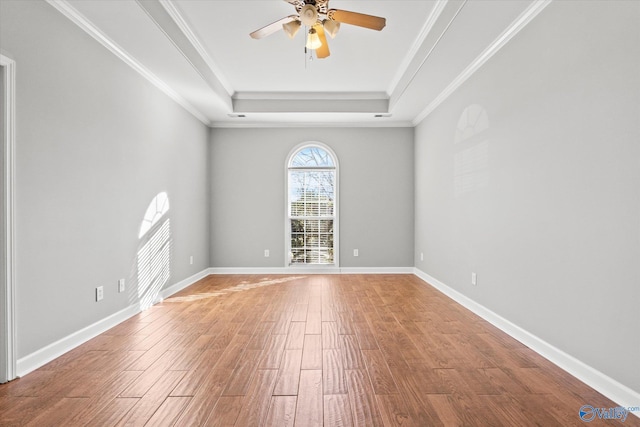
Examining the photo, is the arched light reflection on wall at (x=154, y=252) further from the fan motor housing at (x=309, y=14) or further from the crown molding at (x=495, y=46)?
the crown molding at (x=495, y=46)

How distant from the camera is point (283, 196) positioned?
6.61 meters

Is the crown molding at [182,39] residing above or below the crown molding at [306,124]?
above

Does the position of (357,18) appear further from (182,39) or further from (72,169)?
(72,169)

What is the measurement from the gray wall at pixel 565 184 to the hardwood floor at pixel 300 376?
0.35 m

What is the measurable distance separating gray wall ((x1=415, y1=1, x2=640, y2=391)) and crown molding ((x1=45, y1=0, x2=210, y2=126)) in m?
3.55

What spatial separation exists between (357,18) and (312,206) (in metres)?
4.06

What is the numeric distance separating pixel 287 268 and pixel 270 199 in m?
1.25

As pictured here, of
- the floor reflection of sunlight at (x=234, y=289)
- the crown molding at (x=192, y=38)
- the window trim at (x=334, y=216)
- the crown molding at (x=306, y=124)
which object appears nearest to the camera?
the crown molding at (x=192, y=38)

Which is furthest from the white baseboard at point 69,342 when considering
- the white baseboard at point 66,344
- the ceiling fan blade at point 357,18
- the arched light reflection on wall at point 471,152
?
the arched light reflection on wall at point 471,152

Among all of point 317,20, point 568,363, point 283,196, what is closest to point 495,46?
point 317,20

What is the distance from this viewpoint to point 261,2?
329cm

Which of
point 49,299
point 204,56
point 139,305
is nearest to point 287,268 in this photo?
point 139,305

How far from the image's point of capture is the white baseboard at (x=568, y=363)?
2.04m

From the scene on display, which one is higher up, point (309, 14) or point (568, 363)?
point (309, 14)
